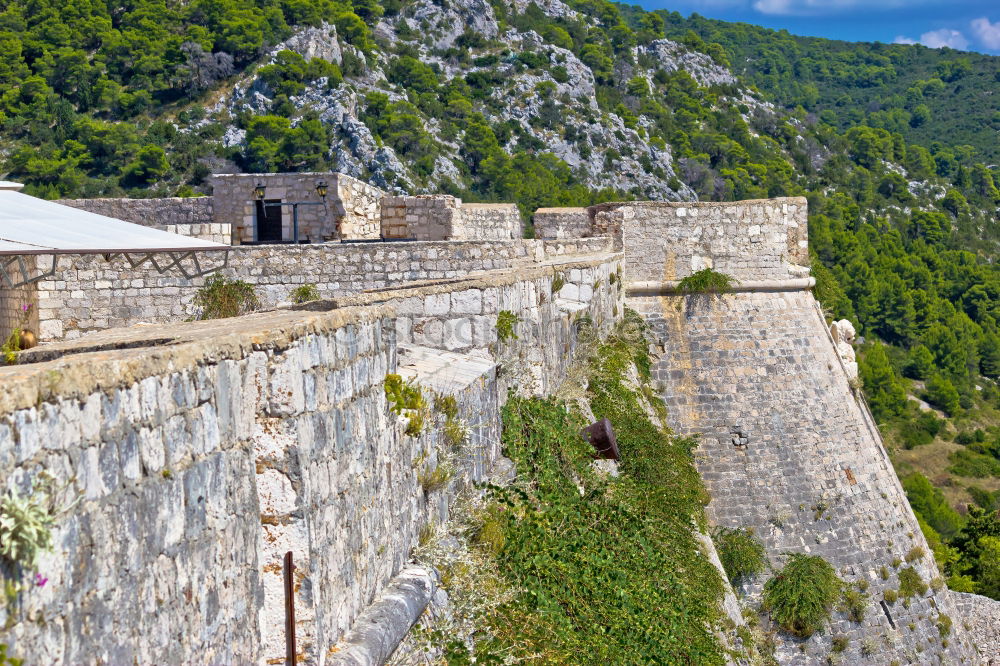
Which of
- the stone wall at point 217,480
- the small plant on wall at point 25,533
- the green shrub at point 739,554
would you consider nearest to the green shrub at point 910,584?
the green shrub at point 739,554

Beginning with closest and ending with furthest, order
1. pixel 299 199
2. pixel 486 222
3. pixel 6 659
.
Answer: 1. pixel 6 659
2. pixel 299 199
3. pixel 486 222

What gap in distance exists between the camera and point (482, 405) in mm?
5863

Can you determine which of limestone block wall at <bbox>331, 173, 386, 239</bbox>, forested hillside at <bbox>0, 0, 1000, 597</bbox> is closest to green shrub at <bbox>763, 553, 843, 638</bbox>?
limestone block wall at <bbox>331, 173, 386, 239</bbox>

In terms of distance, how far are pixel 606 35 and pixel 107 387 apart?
8040 cm

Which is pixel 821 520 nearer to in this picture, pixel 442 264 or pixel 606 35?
pixel 442 264

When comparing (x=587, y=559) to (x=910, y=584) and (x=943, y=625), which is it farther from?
(x=943, y=625)

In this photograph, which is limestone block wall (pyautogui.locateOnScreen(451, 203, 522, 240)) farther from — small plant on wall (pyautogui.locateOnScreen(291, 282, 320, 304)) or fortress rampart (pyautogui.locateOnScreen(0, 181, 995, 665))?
small plant on wall (pyautogui.locateOnScreen(291, 282, 320, 304))

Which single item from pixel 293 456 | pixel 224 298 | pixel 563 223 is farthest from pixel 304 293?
pixel 293 456

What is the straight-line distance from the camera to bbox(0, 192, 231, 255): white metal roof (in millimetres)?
5277

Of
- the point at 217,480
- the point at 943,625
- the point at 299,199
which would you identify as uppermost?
the point at 299,199

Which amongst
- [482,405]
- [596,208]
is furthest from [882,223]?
[482,405]

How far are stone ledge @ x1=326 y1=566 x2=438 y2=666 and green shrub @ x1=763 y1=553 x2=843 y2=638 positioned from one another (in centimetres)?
849

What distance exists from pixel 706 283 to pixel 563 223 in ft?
7.49

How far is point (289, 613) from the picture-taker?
3.46 metres
